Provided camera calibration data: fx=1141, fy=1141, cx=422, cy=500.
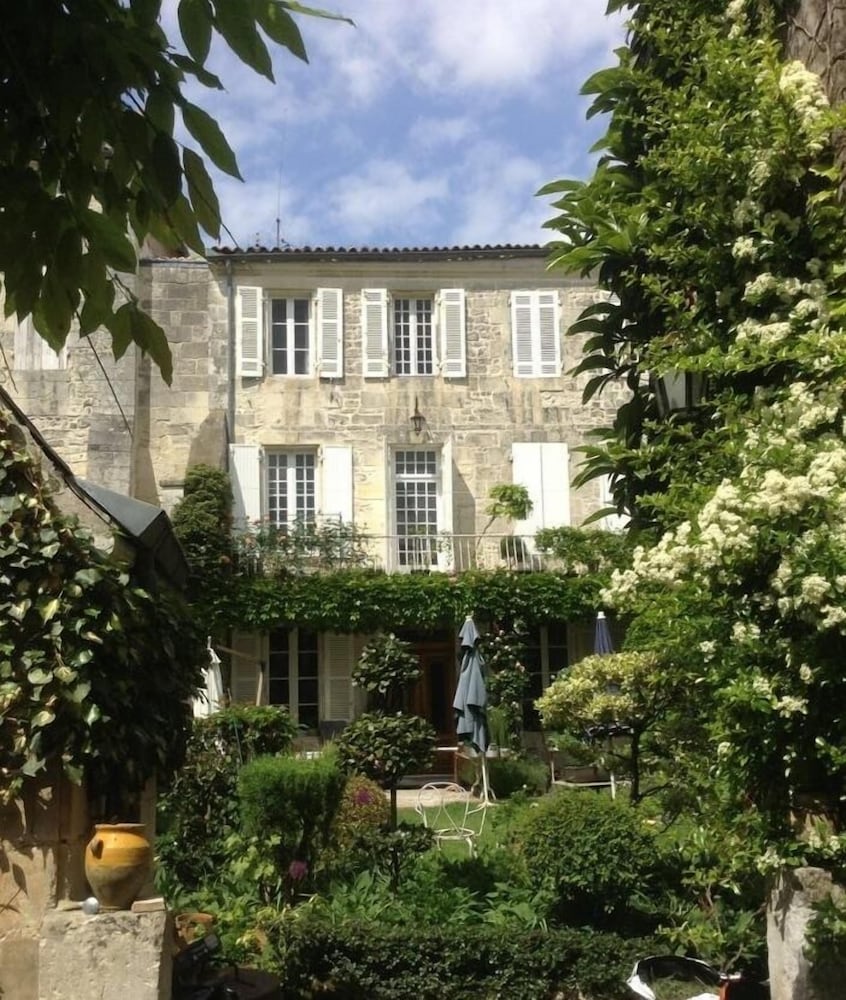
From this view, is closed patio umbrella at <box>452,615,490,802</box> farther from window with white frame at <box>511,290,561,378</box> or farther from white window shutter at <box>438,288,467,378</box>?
window with white frame at <box>511,290,561,378</box>

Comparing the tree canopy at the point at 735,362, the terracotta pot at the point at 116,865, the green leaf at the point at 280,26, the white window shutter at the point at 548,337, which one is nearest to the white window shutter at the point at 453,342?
the white window shutter at the point at 548,337

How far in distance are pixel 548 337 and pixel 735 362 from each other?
1633cm

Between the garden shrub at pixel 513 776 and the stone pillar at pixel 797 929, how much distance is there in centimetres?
1097

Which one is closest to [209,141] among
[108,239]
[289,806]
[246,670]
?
[108,239]

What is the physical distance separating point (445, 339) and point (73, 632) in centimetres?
1625

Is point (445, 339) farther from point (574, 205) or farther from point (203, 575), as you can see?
point (574, 205)

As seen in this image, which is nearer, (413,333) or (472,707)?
(472,707)

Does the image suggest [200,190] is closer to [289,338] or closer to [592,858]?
[592,858]

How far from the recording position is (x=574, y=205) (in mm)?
6309

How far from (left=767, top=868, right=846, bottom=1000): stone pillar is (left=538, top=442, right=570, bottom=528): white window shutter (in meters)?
15.7

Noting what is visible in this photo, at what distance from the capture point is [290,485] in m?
20.3

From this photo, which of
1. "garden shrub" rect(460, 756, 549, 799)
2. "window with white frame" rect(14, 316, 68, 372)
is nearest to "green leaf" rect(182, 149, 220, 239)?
"garden shrub" rect(460, 756, 549, 799)

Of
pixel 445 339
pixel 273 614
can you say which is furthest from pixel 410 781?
pixel 445 339

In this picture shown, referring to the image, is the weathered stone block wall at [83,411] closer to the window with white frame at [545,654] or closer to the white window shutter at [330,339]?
the white window shutter at [330,339]
